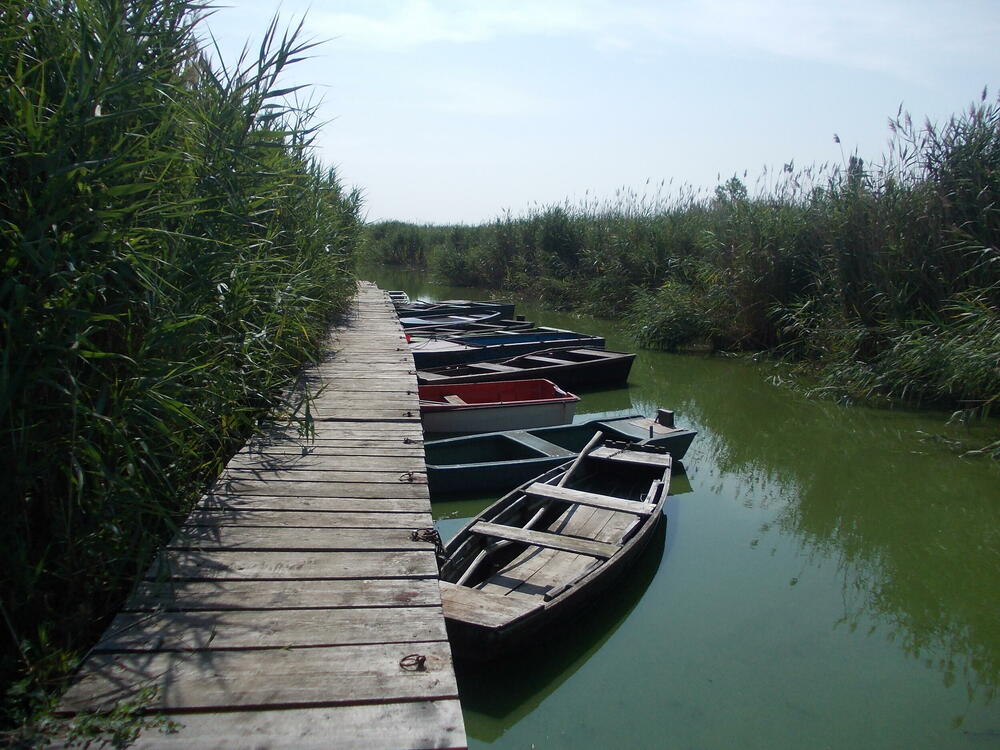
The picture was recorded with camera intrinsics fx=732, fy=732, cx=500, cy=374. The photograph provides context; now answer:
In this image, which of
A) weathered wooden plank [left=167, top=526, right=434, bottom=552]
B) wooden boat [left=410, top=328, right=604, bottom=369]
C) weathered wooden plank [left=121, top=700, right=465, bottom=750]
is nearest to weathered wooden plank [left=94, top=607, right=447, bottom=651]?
weathered wooden plank [left=121, top=700, right=465, bottom=750]

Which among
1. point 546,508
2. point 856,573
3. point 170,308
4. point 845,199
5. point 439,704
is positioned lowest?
point 856,573

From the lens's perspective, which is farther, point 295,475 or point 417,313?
point 417,313

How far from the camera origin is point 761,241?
10.5 m

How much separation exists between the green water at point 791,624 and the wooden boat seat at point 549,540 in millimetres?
333

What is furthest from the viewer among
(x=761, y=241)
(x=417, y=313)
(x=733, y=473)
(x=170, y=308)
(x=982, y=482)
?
(x=417, y=313)

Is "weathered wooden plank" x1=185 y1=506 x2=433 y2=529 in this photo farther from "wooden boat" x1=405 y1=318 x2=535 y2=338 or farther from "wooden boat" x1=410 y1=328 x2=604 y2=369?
"wooden boat" x1=405 y1=318 x2=535 y2=338

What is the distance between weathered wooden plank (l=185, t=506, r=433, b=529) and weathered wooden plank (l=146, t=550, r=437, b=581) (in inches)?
9.4

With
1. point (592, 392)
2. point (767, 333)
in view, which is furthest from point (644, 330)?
point (592, 392)

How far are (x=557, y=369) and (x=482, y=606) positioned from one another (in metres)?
5.56

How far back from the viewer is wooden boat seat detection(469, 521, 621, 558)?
3604mm

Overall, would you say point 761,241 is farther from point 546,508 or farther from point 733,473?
point 546,508

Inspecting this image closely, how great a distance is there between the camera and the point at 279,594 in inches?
85.9

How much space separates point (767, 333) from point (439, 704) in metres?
10.2

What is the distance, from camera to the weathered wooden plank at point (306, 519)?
2.69 metres
